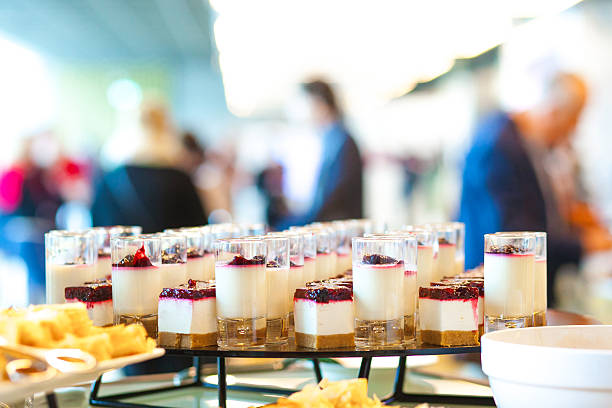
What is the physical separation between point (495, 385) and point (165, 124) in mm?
3293

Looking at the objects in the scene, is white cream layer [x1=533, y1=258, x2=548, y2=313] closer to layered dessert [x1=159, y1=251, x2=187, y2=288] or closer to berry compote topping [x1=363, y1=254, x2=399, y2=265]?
berry compote topping [x1=363, y1=254, x2=399, y2=265]

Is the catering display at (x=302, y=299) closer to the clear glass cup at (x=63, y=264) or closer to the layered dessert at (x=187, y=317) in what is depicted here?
the layered dessert at (x=187, y=317)

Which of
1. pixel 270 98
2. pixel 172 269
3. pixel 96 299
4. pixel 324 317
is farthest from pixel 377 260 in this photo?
pixel 270 98

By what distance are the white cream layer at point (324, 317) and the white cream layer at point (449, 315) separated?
183 mm

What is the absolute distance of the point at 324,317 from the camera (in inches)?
64.1

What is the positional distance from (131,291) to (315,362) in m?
0.56

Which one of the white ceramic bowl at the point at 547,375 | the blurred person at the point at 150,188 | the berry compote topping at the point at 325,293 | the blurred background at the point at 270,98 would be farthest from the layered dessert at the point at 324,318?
the blurred person at the point at 150,188

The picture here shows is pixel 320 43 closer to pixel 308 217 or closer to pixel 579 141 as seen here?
pixel 579 141

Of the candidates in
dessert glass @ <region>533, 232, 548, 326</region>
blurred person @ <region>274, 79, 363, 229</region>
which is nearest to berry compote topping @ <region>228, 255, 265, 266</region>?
dessert glass @ <region>533, 232, 548, 326</region>

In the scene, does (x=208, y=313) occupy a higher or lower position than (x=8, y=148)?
lower

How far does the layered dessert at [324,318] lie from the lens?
1627mm

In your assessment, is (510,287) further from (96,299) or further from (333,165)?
(333,165)

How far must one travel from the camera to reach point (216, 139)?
17438 millimetres

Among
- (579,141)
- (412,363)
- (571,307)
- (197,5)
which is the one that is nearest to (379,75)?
(197,5)
